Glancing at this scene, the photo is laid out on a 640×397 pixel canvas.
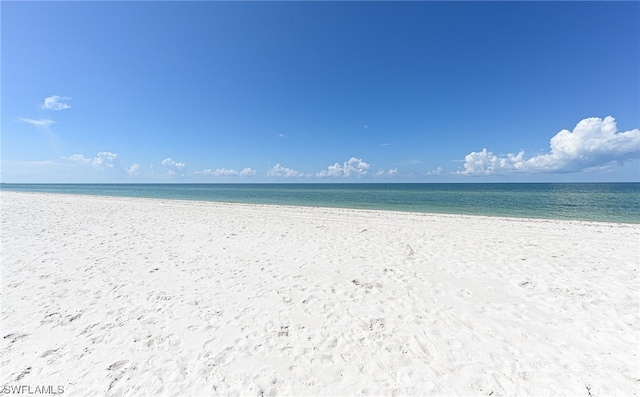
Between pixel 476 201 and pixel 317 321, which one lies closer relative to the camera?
pixel 317 321

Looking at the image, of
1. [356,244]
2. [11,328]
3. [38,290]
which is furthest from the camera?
[356,244]

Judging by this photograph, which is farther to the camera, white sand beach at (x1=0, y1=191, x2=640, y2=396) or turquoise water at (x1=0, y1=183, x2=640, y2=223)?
turquoise water at (x1=0, y1=183, x2=640, y2=223)

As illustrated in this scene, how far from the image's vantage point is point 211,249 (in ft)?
30.7

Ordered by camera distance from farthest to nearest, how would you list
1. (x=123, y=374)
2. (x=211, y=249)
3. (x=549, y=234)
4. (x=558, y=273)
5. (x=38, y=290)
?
(x=549, y=234) → (x=211, y=249) → (x=558, y=273) → (x=38, y=290) → (x=123, y=374)

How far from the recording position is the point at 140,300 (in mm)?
5422

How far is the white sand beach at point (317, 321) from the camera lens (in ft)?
11.3

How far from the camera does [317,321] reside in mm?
4789

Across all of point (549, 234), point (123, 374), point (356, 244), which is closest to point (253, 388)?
point (123, 374)

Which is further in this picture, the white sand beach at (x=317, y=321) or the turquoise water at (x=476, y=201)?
the turquoise water at (x=476, y=201)

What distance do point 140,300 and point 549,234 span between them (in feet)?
54.8

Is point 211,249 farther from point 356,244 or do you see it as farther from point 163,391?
point 163,391

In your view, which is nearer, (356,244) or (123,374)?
(123,374)

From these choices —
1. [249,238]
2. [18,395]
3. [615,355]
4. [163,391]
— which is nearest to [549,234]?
[615,355]

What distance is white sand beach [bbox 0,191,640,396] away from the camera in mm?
3439
